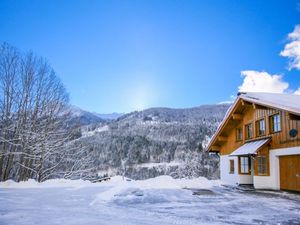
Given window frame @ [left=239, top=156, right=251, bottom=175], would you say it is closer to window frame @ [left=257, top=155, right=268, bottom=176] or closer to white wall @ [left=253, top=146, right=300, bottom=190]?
window frame @ [left=257, top=155, right=268, bottom=176]

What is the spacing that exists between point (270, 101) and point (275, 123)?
2.17 meters

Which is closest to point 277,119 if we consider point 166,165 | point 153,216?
point 153,216

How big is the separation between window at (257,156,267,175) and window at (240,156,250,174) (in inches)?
104

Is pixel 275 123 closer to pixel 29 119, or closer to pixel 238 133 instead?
pixel 238 133

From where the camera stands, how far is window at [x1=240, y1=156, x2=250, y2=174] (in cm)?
2247

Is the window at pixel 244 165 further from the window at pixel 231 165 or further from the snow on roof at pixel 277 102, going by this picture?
the snow on roof at pixel 277 102

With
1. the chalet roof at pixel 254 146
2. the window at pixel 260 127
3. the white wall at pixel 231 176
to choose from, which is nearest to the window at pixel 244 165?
the white wall at pixel 231 176

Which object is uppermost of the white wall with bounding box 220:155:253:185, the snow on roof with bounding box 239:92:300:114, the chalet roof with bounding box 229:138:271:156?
the snow on roof with bounding box 239:92:300:114

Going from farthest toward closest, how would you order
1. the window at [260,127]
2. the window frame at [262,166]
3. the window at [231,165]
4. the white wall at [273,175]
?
the window at [231,165] < the window at [260,127] < the window frame at [262,166] < the white wall at [273,175]

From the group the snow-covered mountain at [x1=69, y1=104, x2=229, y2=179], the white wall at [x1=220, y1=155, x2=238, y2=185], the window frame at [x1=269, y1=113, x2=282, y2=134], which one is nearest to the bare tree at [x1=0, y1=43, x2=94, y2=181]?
the white wall at [x1=220, y1=155, x2=238, y2=185]

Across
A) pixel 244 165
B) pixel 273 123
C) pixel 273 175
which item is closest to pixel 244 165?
pixel 244 165

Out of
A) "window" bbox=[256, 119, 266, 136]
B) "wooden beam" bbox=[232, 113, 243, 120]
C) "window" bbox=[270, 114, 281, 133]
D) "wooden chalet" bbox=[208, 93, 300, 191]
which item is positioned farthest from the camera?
"wooden beam" bbox=[232, 113, 243, 120]

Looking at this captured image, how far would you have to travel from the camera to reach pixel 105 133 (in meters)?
105

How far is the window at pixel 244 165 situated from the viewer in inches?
885
